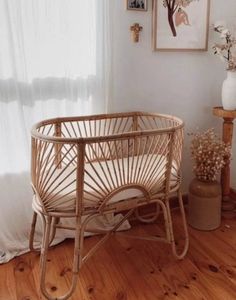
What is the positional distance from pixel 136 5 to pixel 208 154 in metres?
0.99

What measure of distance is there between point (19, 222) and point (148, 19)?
1.44 m

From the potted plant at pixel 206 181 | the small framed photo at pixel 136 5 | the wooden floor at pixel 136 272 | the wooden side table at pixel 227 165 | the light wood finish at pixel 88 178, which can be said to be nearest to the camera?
the light wood finish at pixel 88 178

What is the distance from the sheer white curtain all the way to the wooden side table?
80 cm

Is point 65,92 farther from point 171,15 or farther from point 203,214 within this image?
point 203,214

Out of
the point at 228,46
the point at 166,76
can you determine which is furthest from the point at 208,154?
the point at 228,46

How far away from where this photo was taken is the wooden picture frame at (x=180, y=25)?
1954 mm

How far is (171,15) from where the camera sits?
1.98 m

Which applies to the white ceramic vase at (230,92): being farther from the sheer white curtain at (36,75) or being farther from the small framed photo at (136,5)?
the sheer white curtain at (36,75)

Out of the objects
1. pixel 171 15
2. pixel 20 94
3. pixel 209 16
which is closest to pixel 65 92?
pixel 20 94

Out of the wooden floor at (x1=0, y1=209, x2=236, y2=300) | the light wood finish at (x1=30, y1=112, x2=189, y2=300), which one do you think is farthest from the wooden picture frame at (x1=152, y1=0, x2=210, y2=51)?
the wooden floor at (x1=0, y1=209, x2=236, y2=300)

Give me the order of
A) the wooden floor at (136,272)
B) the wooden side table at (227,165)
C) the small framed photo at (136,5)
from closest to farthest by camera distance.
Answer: the wooden floor at (136,272) < the small framed photo at (136,5) < the wooden side table at (227,165)

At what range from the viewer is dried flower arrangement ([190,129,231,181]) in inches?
76.2

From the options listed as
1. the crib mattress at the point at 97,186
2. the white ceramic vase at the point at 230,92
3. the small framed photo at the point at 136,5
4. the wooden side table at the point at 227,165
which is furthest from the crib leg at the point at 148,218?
the small framed photo at the point at 136,5

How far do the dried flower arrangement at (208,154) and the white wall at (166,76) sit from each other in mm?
305
